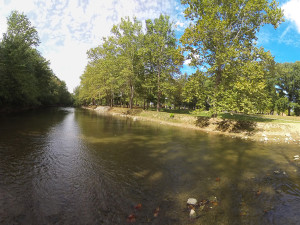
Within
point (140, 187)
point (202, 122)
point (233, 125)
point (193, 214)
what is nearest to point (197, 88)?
point (202, 122)

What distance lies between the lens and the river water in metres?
4.59

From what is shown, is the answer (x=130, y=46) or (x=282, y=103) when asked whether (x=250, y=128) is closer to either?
(x=130, y=46)

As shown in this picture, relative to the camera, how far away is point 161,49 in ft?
121

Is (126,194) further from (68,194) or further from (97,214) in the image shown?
(68,194)

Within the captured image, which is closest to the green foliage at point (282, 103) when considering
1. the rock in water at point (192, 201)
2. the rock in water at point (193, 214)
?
the rock in water at point (192, 201)

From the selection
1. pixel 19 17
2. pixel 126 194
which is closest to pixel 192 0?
pixel 126 194

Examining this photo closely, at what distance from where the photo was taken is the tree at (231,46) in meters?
19.0

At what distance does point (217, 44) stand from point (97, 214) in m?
22.7

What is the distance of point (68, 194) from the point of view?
5496 mm

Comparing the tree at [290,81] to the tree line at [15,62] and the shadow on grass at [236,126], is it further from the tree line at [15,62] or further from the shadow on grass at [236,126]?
the tree line at [15,62]

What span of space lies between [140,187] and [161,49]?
3566cm

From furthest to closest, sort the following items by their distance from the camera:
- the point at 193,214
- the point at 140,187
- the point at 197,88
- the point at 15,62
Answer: the point at 15,62, the point at 197,88, the point at 140,187, the point at 193,214

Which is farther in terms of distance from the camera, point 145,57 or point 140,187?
point 145,57

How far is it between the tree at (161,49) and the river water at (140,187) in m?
29.0
